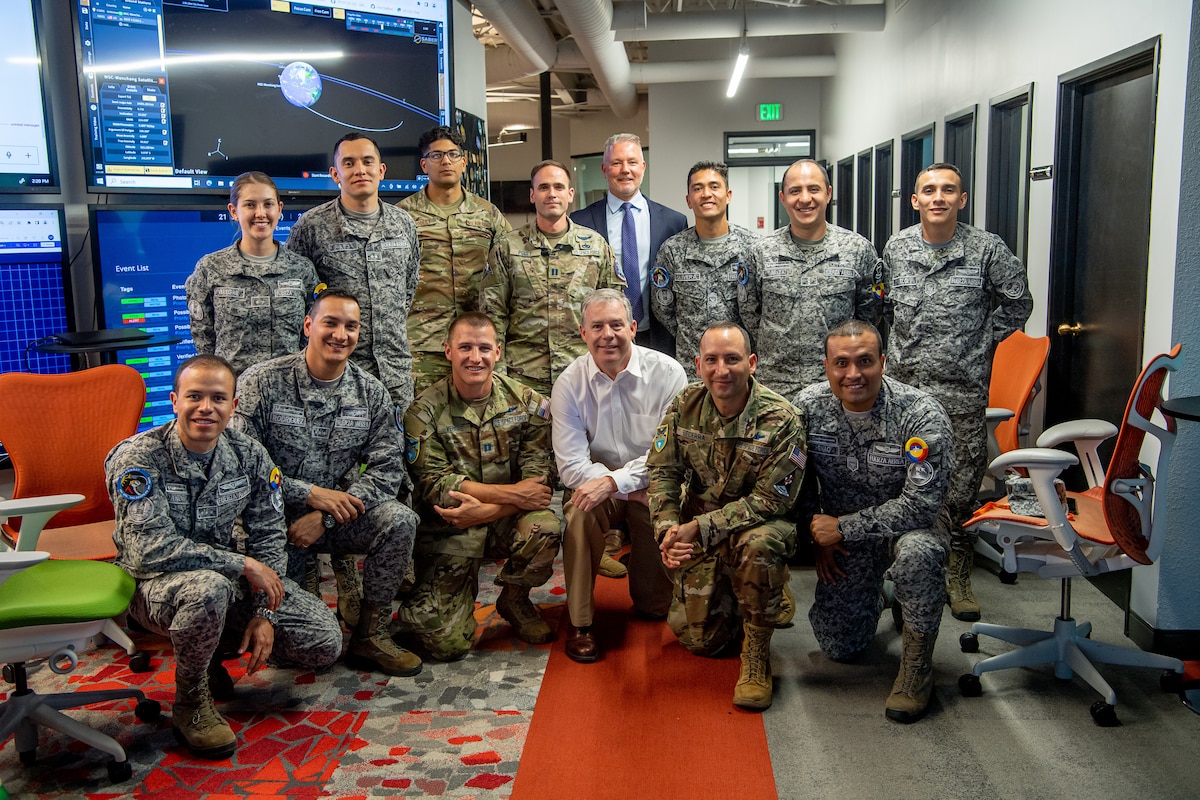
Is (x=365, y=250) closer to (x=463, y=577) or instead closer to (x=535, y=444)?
(x=535, y=444)

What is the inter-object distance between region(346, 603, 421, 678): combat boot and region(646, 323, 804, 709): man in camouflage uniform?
859 millimetres

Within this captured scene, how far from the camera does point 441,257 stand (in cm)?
399

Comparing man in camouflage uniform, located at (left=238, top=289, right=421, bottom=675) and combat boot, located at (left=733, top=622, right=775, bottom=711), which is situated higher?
man in camouflage uniform, located at (left=238, top=289, right=421, bottom=675)

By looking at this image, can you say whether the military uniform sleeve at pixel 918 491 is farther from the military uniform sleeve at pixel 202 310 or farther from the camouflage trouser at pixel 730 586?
the military uniform sleeve at pixel 202 310

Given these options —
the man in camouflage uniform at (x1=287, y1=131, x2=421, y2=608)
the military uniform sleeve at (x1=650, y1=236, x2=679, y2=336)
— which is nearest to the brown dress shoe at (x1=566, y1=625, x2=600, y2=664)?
the man in camouflage uniform at (x1=287, y1=131, x2=421, y2=608)

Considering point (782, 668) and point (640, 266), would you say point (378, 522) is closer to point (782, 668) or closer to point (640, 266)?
point (782, 668)

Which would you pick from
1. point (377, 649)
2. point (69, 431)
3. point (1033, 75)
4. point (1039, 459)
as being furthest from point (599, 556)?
point (1033, 75)

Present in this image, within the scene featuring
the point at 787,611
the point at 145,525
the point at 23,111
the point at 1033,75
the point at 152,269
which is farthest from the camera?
the point at 1033,75

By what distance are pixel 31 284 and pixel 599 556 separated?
2.50 m

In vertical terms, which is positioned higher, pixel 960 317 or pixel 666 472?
pixel 960 317

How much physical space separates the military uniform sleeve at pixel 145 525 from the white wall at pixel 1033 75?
293 cm

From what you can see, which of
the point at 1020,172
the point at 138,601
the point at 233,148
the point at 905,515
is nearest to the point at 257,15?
the point at 233,148

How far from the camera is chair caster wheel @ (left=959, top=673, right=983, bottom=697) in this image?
2.81 meters

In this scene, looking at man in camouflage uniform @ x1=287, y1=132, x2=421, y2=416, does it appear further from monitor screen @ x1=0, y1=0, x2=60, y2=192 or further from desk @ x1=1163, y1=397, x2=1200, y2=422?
desk @ x1=1163, y1=397, x2=1200, y2=422
